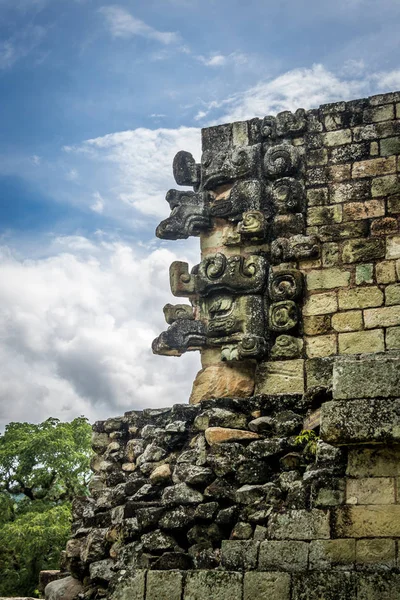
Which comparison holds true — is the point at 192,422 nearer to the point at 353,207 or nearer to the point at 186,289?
the point at 186,289

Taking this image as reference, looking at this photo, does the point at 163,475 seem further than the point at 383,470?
Yes

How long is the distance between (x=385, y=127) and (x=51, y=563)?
14.8 meters

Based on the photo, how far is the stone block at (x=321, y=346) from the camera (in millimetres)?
8148

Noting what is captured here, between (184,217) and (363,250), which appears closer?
(363,250)

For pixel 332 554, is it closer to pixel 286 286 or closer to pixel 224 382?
pixel 224 382

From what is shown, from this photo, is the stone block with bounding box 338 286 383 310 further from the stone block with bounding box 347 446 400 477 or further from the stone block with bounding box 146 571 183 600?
the stone block with bounding box 146 571 183 600

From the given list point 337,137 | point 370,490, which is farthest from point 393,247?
point 370,490

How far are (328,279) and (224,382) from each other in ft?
4.67

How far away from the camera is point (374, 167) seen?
340 inches

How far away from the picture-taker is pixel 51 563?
65.9 feet

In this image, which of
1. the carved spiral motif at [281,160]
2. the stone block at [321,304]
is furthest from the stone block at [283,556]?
the carved spiral motif at [281,160]

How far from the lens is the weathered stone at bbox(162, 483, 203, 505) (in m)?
6.05

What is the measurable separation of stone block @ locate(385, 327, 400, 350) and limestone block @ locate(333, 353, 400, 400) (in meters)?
2.61

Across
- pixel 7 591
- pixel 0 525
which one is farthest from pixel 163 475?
pixel 0 525
